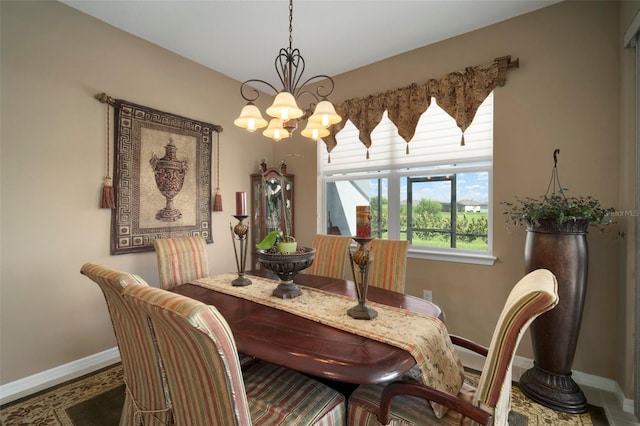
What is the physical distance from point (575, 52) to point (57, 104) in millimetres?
3898

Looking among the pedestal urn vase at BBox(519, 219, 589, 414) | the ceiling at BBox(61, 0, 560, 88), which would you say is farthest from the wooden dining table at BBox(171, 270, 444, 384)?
the ceiling at BBox(61, 0, 560, 88)

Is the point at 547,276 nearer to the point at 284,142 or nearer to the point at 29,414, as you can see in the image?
the point at 29,414

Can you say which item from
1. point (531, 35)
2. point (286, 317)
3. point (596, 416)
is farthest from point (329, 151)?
point (596, 416)

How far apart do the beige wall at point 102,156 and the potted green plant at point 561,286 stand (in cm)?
35

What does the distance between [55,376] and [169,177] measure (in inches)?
70.5

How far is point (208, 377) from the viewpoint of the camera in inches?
34.2

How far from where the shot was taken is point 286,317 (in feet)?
4.67

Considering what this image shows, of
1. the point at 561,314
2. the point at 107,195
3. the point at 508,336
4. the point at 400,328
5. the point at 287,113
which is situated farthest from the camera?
the point at 107,195

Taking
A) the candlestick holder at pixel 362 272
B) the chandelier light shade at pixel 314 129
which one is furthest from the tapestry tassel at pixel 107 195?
the candlestick holder at pixel 362 272

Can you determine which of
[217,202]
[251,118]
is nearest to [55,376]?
[217,202]

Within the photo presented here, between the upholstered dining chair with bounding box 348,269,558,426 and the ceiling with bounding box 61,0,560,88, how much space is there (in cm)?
221

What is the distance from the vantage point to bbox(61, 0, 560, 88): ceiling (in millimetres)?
2248

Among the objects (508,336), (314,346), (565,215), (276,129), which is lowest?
(314,346)

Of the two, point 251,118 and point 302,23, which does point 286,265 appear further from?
point 302,23
